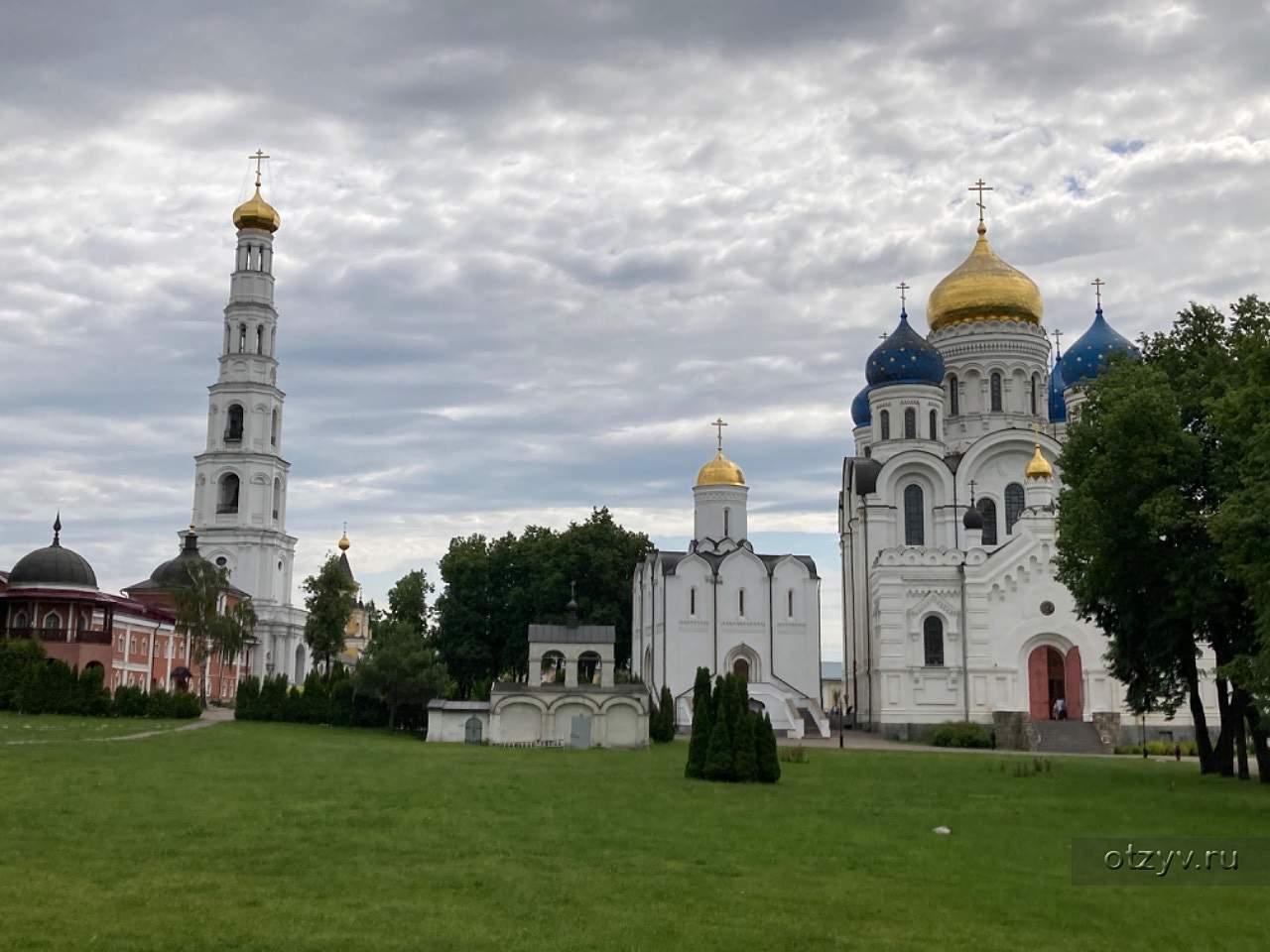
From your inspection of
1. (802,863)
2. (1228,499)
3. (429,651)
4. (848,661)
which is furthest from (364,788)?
(848,661)

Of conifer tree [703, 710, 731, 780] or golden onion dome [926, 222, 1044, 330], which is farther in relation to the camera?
golden onion dome [926, 222, 1044, 330]

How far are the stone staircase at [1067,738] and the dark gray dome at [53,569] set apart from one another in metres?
35.1

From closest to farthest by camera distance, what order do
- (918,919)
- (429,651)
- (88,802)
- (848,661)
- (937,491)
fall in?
(918,919)
(88,802)
(429,651)
(937,491)
(848,661)

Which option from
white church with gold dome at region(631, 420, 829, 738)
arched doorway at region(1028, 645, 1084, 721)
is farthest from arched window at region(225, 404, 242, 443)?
arched doorway at region(1028, 645, 1084, 721)

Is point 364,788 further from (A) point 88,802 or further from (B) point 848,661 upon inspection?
(B) point 848,661

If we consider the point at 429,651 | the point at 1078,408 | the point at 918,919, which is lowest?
the point at 918,919

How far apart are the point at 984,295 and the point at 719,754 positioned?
36001 millimetres

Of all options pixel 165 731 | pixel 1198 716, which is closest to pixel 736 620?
pixel 165 731

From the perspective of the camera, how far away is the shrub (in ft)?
135

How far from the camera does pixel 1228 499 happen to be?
2025 cm

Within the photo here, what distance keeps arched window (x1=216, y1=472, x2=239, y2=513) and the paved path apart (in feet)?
61.1

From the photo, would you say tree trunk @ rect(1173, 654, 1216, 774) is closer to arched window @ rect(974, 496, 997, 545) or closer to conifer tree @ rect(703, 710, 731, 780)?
conifer tree @ rect(703, 710, 731, 780)

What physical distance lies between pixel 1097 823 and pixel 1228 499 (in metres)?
5.94

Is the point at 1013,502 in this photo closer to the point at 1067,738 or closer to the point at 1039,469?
the point at 1039,469
